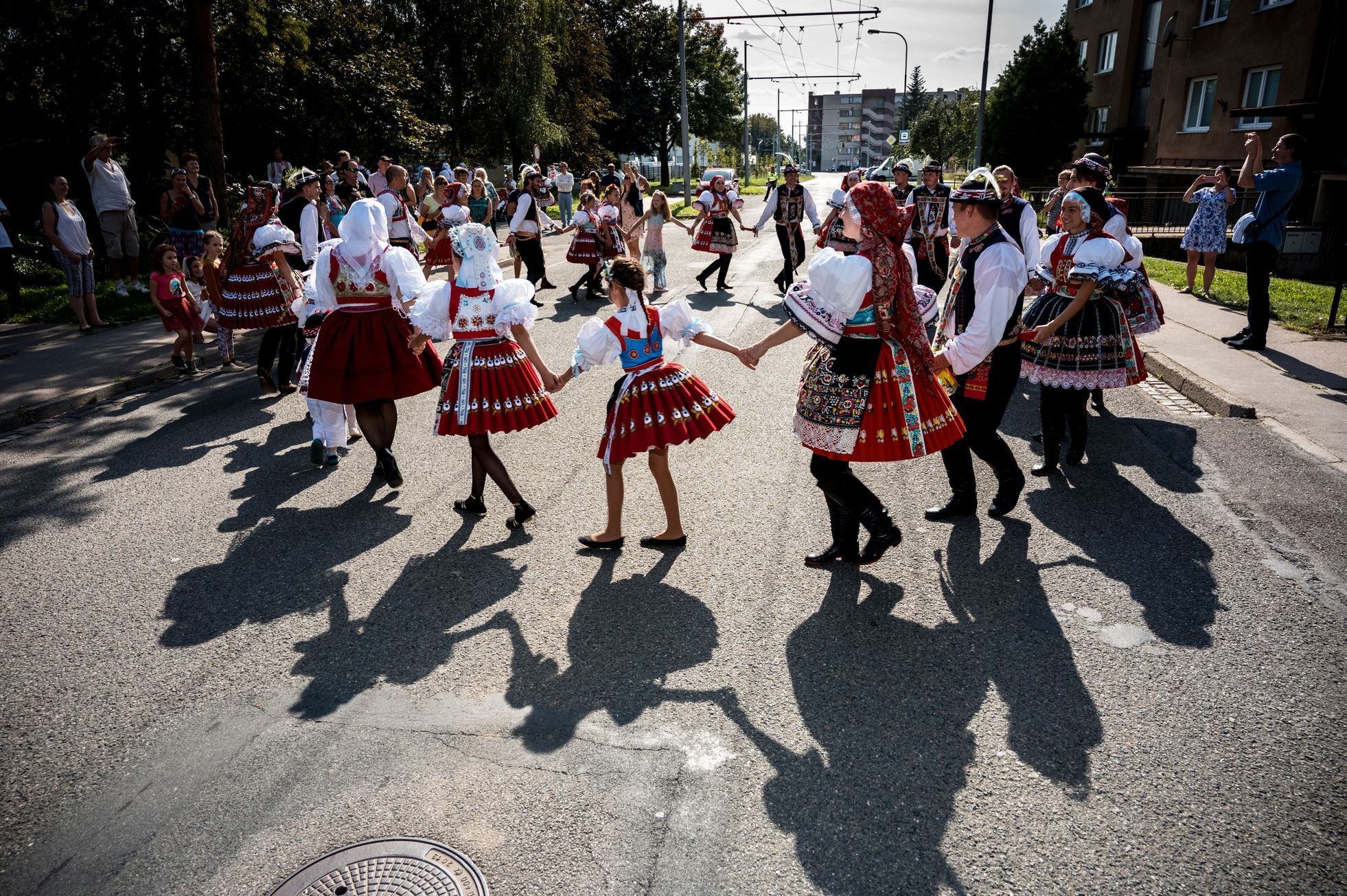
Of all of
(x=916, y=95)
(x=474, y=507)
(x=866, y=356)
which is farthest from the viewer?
(x=916, y=95)

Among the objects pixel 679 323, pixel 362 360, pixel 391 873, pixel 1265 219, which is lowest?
pixel 391 873

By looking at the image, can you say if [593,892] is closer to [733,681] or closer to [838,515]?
[733,681]

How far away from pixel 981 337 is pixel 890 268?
700 mm

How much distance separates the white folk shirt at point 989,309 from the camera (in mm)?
4324

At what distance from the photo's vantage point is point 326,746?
334cm

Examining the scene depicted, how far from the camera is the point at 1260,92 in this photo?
24.2 meters

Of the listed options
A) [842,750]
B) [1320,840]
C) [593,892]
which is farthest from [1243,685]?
[593,892]

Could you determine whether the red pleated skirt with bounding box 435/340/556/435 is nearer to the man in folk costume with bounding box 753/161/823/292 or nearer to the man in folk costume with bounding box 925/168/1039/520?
the man in folk costume with bounding box 925/168/1039/520

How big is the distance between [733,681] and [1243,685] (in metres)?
2.15

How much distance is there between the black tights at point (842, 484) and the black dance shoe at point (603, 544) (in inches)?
49.8

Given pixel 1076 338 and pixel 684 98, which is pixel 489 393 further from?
pixel 684 98

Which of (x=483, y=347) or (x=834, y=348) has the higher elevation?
(x=834, y=348)

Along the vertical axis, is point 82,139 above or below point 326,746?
above

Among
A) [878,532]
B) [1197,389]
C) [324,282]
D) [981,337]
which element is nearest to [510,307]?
[324,282]
